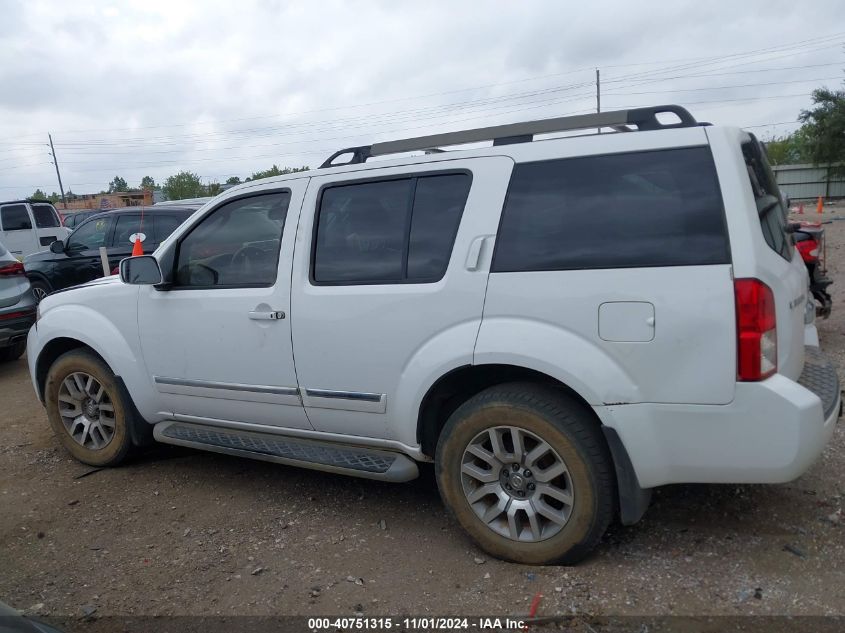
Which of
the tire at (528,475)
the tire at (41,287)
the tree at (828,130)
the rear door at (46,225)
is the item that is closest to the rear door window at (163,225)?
the tire at (41,287)

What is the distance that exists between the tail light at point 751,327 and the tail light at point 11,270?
7765 mm

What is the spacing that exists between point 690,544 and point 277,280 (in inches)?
97.6

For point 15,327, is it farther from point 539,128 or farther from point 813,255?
point 813,255

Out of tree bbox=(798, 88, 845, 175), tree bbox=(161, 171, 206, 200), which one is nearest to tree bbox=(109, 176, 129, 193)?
tree bbox=(161, 171, 206, 200)

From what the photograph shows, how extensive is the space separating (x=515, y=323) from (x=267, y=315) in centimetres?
143

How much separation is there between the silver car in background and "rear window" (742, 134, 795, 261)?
24.4 feet

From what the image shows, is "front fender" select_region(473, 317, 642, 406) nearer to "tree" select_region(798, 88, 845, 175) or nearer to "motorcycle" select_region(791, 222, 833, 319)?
"motorcycle" select_region(791, 222, 833, 319)

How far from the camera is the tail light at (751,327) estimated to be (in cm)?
275

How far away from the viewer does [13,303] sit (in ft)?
25.7

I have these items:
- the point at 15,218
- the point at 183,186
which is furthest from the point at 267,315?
the point at 183,186

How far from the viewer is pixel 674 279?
2.86 meters

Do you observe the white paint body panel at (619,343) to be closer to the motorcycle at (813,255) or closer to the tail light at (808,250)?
the motorcycle at (813,255)

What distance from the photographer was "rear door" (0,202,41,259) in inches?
631

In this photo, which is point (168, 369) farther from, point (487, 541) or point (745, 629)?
point (745, 629)
